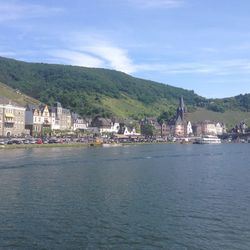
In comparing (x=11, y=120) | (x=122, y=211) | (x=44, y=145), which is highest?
(x=11, y=120)

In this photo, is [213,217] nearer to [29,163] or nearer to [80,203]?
[80,203]

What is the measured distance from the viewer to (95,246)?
22844 millimetres

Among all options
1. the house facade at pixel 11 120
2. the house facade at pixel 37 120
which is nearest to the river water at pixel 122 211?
the house facade at pixel 11 120

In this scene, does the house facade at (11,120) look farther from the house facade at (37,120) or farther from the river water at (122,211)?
the river water at (122,211)

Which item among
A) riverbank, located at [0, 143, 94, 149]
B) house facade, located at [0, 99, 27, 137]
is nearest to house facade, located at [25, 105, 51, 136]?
house facade, located at [0, 99, 27, 137]

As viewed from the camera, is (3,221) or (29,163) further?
(29,163)

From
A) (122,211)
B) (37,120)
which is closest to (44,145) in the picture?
(37,120)

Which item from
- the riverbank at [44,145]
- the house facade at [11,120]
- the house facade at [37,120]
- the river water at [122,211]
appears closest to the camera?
the river water at [122,211]

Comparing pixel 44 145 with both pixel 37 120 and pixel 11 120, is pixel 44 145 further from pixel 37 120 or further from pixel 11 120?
pixel 37 120

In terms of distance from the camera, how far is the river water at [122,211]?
23898 mm

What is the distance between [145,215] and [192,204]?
16.6ft

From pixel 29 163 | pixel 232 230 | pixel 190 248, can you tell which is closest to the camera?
pixel 190 248

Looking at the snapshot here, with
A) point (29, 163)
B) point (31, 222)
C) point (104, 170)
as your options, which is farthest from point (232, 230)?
point (29, 163)

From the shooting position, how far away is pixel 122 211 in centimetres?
3047
